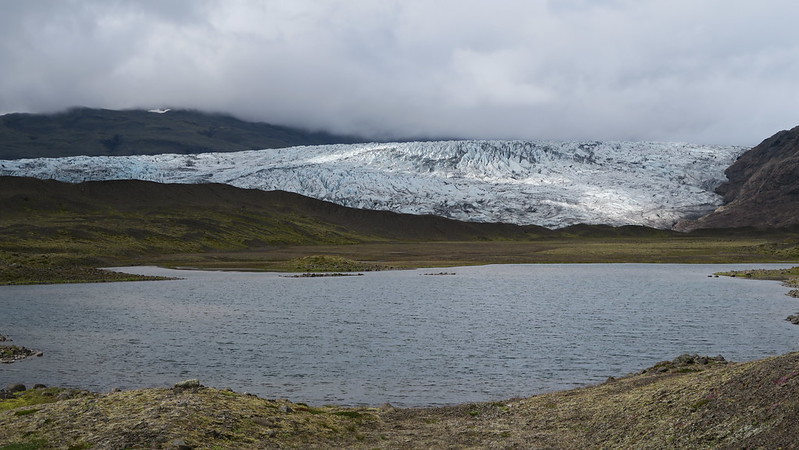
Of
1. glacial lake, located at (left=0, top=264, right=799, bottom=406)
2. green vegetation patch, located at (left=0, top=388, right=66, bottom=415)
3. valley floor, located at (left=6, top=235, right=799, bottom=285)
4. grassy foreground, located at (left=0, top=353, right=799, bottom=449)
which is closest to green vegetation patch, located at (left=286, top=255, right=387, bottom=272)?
valley floor, located at (left=6, top=235, right=799, bottom=285)

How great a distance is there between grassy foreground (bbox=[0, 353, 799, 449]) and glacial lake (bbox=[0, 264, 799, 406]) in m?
5.54

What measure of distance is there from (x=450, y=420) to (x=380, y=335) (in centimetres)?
2527

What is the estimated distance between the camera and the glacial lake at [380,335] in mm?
35781

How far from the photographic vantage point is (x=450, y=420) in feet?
86.6

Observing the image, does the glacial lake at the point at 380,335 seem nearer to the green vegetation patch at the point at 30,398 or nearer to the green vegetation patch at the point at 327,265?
the green vegetation patch at the point at 30,398

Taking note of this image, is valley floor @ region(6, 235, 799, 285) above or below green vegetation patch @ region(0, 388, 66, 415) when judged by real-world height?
above

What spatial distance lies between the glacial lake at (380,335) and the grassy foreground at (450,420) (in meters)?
5.54

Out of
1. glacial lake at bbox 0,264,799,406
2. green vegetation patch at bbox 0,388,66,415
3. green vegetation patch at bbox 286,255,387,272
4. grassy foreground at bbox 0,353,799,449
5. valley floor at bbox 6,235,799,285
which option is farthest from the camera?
green vegetation patch at bbox 286,255,387,272

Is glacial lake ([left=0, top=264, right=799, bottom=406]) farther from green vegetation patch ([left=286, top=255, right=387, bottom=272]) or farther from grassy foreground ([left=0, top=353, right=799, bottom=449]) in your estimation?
green vegetation patch ([left=286, top=255, right=387, bottom=272])

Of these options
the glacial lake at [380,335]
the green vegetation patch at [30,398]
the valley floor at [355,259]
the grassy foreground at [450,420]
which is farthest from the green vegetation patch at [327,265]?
the grassy foreground at [450,420]

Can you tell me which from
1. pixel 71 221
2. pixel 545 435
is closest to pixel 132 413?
pixel 545 435

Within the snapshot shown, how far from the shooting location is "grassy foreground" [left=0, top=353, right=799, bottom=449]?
768 inches

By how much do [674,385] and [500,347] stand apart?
2084 cm

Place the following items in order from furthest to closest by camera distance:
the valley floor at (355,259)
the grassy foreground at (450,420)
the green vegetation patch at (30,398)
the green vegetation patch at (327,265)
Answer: the green vegetation patch at (327,265)
the valley floor at (355,259)
the green vegetation patch at (30,398)
the grassy foreground at (450,420)
